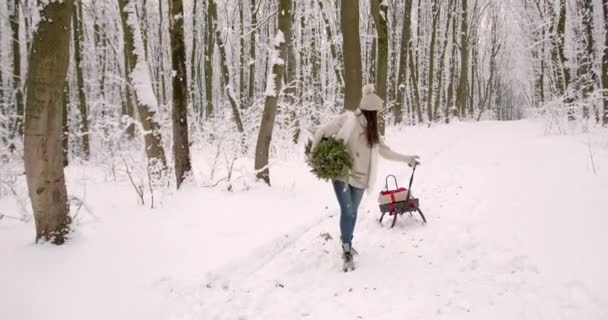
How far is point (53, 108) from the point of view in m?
4.38

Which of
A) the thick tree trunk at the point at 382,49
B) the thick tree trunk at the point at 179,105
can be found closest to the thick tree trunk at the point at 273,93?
the thick tree trunk at the point at 179,105

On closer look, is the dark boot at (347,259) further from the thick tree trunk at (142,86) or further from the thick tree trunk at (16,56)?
the thick tree trunk at (16,56)

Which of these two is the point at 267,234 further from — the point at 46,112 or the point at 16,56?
the point at 16,56

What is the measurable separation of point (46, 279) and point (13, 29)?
13183 mm

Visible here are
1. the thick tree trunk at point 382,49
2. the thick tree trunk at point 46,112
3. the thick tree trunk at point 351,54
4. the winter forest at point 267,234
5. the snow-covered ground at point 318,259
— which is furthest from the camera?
A: the thick tree trunk at point 382,49

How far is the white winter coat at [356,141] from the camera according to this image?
436cm

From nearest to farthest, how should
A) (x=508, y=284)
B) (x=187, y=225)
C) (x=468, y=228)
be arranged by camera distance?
1. (x=508, y=284)
2. (x=468, y=228)
3. (x=187, y=225)

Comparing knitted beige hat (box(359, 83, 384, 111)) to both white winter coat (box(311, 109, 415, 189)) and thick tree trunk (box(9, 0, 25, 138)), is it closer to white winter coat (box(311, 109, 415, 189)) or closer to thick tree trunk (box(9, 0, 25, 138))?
white winter coat (box(311, 109, 415, 189))

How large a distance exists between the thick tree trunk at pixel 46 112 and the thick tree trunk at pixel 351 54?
15.0 feet

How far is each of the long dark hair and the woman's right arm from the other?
26 centimetres

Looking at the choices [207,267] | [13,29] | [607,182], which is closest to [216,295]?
[207,267]

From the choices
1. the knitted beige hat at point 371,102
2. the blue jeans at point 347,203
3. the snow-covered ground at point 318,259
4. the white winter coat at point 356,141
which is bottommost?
the snow-covered ground at point 318,259

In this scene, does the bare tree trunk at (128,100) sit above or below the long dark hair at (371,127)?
above

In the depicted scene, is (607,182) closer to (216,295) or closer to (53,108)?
(216,295)
